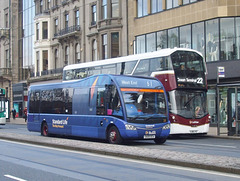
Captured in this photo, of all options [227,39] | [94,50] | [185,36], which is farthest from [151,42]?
[94,50]

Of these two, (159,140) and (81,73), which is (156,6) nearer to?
(81,73)

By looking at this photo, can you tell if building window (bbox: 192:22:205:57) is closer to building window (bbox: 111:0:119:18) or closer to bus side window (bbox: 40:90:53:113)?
building window (bbox: 111:0:119:18)

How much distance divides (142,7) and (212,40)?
28.1 feet

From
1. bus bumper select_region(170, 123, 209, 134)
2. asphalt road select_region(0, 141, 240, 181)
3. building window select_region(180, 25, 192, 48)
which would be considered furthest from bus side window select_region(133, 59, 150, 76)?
building window select_region(180, 25, 192, 48)

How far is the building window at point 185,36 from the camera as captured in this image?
3247 centimetres

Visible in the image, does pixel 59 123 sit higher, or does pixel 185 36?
pixel 185 36

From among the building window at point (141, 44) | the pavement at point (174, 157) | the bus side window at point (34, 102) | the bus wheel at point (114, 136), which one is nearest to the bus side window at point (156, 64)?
the bus wheel at point (114, 136)

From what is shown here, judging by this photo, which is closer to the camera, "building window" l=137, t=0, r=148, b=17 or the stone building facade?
"building window" l=137, t=0, r=148, b=17

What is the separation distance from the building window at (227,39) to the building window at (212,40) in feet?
1.29

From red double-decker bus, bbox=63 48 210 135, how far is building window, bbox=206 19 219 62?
8.02 meters

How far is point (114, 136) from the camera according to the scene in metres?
17.9

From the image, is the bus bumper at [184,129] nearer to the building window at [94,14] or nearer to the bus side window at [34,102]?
Result: the bus side window at [34,102]

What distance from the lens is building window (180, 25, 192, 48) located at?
107 feet

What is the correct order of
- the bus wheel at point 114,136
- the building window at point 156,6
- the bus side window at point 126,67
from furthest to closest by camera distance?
the building window at point 156,6
the bus side window at point 126,67
the bus wheel at point 114,136
